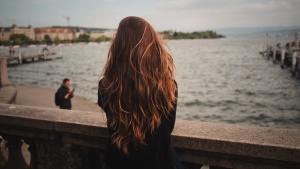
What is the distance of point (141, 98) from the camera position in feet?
5.75

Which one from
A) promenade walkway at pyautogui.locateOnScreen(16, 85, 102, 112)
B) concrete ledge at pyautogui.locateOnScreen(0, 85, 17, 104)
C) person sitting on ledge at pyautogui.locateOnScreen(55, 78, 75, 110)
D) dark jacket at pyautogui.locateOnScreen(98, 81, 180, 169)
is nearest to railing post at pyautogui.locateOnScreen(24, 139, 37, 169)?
dark jacket at pyautogui.locateOnScreen(98, 81, 180, 169)

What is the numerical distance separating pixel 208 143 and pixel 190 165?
0.32 meters

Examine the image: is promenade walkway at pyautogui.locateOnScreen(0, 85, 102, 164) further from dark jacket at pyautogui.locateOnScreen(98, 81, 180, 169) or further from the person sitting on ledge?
dark jacket at pyautogui.locateOnScreen(98, 81, 180, 169)

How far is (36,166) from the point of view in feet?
8.87

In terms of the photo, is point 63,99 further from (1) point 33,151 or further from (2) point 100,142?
(2) point 100,142

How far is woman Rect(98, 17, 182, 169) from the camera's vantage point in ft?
5.76

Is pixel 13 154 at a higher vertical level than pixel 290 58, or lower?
higher

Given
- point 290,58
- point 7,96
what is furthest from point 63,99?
point 290,58

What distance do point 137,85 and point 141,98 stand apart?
86 mm

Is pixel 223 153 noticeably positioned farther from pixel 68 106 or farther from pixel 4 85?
pixel 4 85

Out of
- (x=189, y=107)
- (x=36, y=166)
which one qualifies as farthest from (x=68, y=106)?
(x=189, y=107)

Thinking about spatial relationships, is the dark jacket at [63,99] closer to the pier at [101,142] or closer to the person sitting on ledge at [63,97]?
the person sitting on ledge at [63,97]

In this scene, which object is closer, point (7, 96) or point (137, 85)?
point (137, 85)

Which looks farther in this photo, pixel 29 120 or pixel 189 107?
pixel 189 107
